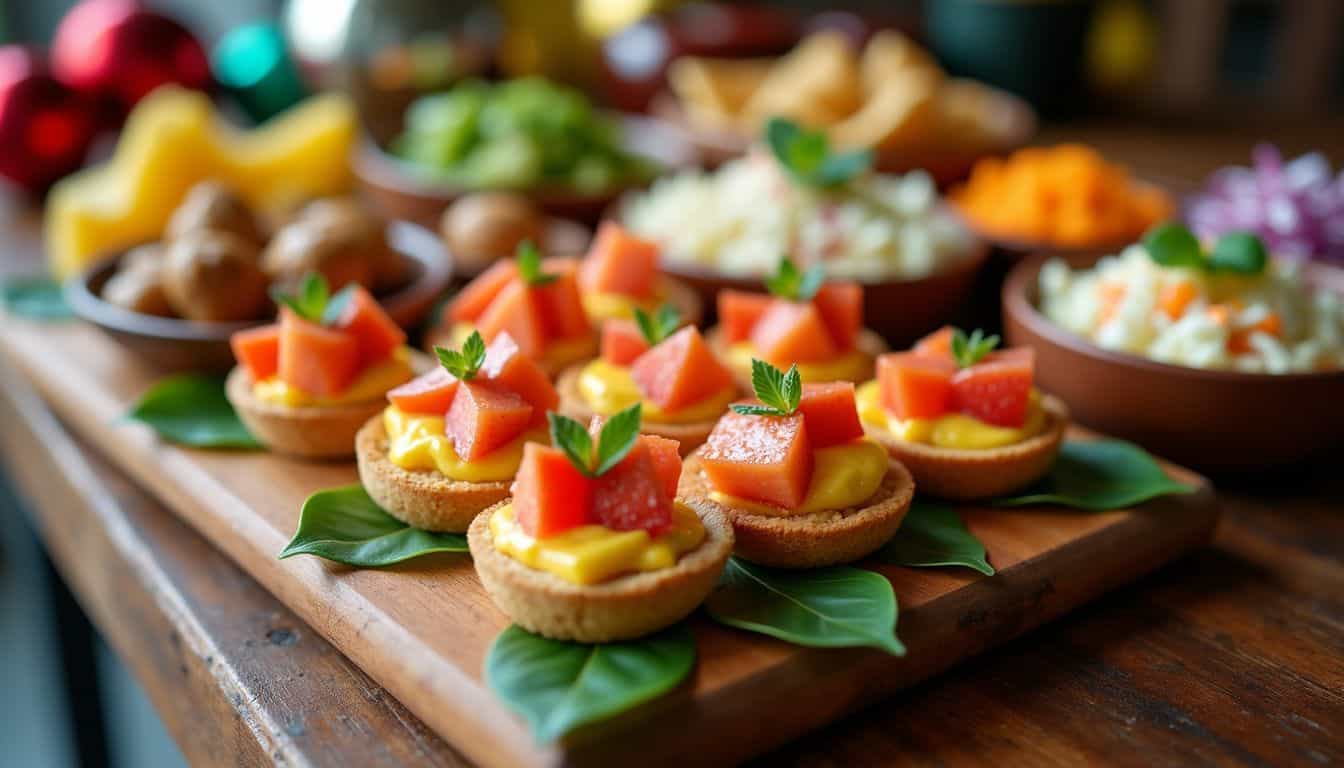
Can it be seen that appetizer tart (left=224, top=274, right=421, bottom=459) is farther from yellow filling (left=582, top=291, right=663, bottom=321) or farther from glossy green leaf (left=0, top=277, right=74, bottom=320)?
glossy green leaf (left=0, top=277, right=74, bottom=320)

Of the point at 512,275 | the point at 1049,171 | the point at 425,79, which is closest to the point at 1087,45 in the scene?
the point at 1049,171

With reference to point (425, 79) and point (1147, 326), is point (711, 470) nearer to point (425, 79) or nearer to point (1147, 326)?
point (1147, 326)

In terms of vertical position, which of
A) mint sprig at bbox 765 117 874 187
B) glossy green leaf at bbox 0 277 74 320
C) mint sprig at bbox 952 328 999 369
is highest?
mint sprig at bbox 765 117 874 187

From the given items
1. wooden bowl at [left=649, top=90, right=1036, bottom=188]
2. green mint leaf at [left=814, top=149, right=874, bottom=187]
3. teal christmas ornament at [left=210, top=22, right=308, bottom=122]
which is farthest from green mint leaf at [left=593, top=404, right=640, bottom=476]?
teal christmas ornament at [left=210, top=22, right=308, bottom=122]

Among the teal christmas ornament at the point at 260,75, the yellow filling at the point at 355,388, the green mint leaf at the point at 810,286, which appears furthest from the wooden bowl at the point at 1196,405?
the teal christmas ornament at the point at 260,75

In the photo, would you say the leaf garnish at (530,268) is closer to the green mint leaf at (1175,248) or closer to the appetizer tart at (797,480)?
the appetizer tart at (797,480)

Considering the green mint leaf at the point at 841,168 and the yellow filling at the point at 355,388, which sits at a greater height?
the green mint leaf at the point at 841,168
